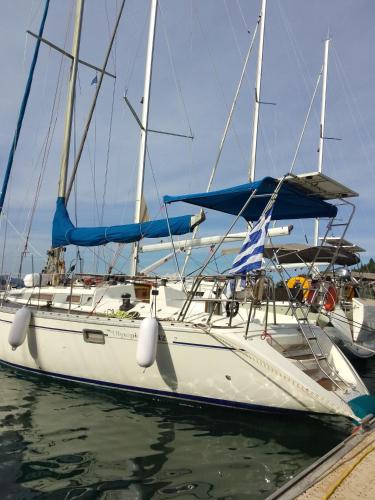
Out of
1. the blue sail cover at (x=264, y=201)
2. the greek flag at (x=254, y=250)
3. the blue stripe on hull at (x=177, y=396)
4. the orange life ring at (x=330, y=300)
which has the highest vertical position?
the blue sail cover at (x=264, y=201)

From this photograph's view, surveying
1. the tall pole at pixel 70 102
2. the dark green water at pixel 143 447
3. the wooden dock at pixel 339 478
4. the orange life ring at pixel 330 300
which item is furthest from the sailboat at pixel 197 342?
the orange life ring at pixel 330 300

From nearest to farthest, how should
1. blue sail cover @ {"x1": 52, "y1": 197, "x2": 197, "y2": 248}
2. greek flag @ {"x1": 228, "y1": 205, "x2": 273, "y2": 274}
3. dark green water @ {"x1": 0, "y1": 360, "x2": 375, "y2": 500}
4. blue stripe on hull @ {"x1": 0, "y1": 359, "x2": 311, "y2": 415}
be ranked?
1. dark green water @ {"x1": 0, "y1": 360, "x2": 375, "y2": 500}
2. blue stripe on hull @ {"x1": 0, "y1": 359, "x2": 311, "y2": 415}
3. greek flag @ {"x1": 228, "y1": 205, "x2": 273, "y2": 274}
4. blue sail cover @ {"x1": 52, "y1": 197, "x2": 197, "y2": 248}

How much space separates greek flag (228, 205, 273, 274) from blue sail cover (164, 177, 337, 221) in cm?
47

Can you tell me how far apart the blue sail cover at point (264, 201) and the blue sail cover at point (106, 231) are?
2.93 ft

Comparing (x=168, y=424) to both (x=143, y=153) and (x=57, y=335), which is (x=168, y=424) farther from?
(x=143, y=153)

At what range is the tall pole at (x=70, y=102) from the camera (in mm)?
11617

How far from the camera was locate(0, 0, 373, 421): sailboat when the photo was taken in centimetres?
585

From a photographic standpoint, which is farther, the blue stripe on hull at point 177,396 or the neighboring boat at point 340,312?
the neighboring boat at point 340,312

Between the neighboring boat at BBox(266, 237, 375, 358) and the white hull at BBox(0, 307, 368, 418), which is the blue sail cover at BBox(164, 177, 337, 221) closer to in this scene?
the white hull at BBox(0, 307, 368, 418)

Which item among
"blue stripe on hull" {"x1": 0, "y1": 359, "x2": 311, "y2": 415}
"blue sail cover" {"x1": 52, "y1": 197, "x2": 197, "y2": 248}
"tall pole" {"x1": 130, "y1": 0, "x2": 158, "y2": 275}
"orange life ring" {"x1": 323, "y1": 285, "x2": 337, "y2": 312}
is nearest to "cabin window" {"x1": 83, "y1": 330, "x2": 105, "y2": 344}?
"blue stripe on hull" {"x1": 0, "y1": 359, "x2": 311, "y2": 415}

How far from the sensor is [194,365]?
6.28 meters

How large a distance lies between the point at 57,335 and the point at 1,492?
12.2 ft

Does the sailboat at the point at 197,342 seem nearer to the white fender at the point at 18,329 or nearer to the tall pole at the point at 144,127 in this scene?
the white fender at the point at 18,329

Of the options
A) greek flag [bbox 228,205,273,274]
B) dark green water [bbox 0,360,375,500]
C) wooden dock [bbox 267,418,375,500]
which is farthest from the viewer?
greek flag [bbox 228,205,273,274]
